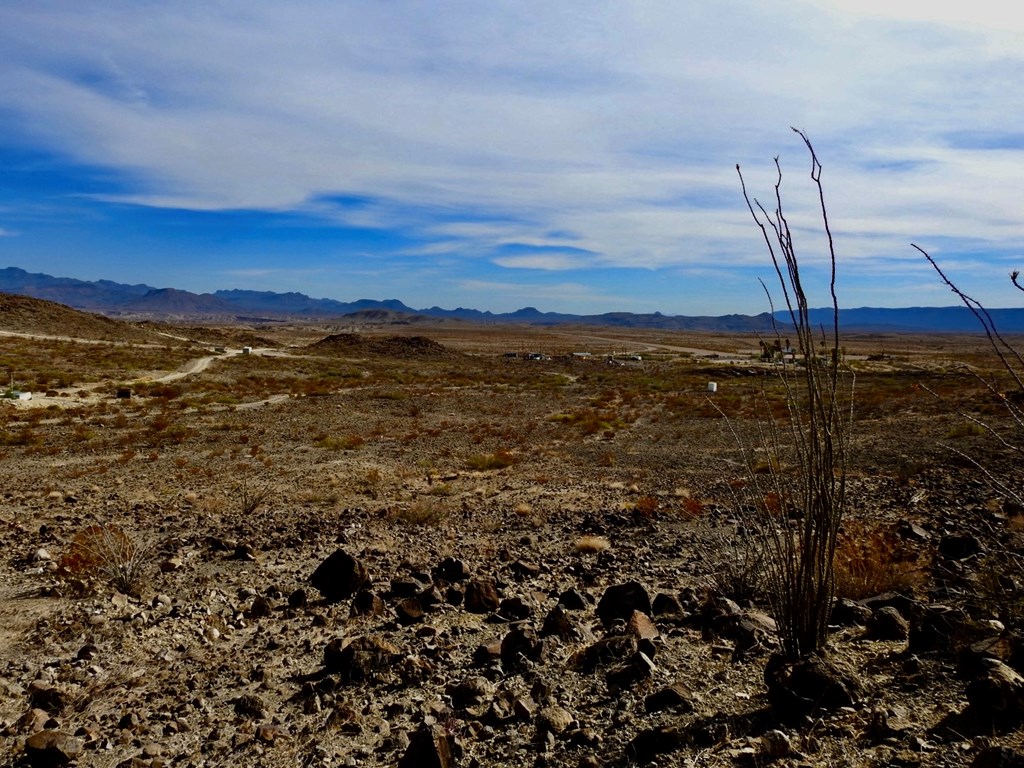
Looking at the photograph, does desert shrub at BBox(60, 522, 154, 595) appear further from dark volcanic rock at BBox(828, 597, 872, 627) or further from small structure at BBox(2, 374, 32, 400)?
small structure at BBox(2, 374, 32, 400)

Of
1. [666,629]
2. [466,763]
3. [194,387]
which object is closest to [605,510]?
[666,629]

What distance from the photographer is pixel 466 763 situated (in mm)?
3010

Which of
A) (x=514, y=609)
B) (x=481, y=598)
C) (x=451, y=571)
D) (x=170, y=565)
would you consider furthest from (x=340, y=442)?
(x=514, y=609)

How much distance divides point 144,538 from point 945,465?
12380 mm

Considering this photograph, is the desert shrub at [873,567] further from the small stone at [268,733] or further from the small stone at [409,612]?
the small stone at [268,733]

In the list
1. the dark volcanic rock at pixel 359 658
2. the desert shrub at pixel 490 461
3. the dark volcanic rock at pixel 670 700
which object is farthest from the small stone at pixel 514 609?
the desert shrub at pixel 490 461

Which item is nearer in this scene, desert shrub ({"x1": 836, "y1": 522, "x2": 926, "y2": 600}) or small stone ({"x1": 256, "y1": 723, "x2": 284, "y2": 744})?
small stone ({"x1": 256, "y1": 723, "x2": 284, "y2": 744})

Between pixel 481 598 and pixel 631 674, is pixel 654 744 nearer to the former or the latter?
pixel 631 674

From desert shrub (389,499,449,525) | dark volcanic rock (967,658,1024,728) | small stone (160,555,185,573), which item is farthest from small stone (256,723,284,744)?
desert shrub (389,499,449,525)

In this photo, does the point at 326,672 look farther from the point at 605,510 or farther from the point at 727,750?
the point at 605,510

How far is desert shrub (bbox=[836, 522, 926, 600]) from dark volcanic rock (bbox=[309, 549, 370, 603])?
12.3 feet

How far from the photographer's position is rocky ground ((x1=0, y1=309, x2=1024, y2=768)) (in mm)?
2994

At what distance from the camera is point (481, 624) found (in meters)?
4.72

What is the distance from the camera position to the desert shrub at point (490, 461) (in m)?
13.2
